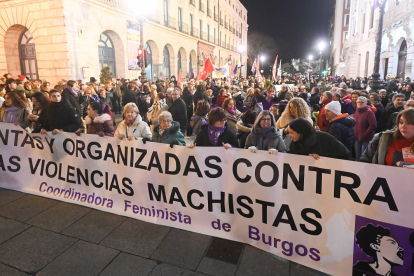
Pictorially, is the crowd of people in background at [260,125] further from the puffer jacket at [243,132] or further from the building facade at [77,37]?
the building facade at [77,37]

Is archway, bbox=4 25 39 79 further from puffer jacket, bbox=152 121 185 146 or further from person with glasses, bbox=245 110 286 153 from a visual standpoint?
person with glasses, bbox=245 110 286 153

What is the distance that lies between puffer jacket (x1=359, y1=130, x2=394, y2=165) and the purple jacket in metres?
2.45

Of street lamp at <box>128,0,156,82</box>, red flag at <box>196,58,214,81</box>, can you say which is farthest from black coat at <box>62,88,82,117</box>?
street lamp at <box>128,0,156,82</box>

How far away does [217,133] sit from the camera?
3.86m

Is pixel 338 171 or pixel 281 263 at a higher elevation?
pixel 338 171

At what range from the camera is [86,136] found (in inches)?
154

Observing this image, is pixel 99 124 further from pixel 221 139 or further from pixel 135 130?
pixel 221 139

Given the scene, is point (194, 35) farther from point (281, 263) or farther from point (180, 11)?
point (281, 263)

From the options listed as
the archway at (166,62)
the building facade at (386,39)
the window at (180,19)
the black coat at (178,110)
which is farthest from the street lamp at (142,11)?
the building facade at (386,39)

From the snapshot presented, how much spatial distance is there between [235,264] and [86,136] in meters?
2.52

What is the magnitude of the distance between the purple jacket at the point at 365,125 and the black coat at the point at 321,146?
2638mm

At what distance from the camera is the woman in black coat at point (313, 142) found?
10.1 ft

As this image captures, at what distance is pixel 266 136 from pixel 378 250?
5.52 ft

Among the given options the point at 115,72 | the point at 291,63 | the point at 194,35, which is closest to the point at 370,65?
the point at 194,35
